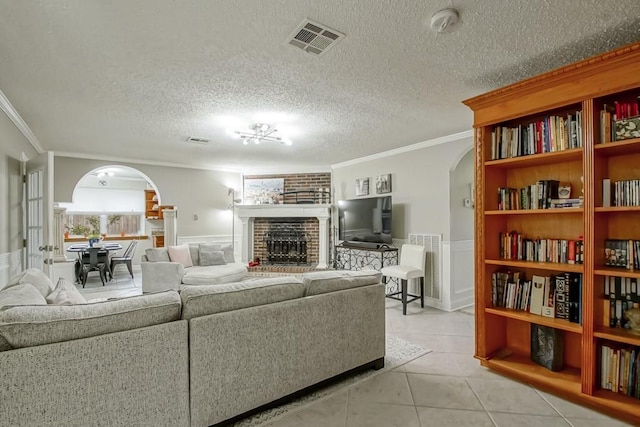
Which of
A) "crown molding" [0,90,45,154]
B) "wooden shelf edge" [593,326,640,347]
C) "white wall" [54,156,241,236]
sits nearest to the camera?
"wooden shelf edge" [593,326,640,347]

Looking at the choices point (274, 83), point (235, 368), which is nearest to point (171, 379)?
point (235, 368)

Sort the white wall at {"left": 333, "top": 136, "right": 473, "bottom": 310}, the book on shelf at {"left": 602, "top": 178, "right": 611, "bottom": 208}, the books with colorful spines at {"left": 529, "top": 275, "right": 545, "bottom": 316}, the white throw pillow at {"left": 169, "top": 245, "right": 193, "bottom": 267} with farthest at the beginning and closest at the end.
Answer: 1. the white throw pillow at {"left": 169, "top": 245, "right": 193, "bottom": 267}
2. the white wall at {"left": 333, "top": 136, "right": 473, "bottom": 310}
3. the books with colorful spines at {"left": 529, "top": 275, "right": 545, "bottom": 316}
4. the book on shelf at {"left": 602, "top": 178, "right": 611, "bottom": 208}

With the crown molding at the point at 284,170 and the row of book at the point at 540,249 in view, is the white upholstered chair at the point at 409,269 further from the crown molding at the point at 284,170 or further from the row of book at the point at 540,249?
the crown molding at the point at 284,170

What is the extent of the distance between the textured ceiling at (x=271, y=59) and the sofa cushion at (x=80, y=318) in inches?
60.6

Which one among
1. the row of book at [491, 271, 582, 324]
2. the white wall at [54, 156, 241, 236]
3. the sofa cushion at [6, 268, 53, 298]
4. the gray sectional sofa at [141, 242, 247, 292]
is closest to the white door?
the sofa cushion at [6, 268, 53, 298]

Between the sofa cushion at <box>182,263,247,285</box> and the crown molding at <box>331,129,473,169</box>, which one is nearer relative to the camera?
the crown molding at <box>331,129,473,169</box>

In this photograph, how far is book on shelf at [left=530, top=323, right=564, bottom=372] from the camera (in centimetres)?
237

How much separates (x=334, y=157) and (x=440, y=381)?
4.02 metres

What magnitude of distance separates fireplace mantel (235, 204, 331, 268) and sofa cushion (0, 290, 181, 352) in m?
4.62

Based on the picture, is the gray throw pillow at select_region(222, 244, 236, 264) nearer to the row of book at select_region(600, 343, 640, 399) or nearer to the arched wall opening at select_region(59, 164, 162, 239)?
the arched wall opening at select_region(59, 164, 162, 239)

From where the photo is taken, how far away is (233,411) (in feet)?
6.00

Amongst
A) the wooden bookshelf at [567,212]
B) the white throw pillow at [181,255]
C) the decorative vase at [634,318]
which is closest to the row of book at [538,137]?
the wooden bookshelf at [567,212]

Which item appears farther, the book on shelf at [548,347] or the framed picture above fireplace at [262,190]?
the framed picture above fireplace at [262,190]

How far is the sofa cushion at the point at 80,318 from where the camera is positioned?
1347 mm
